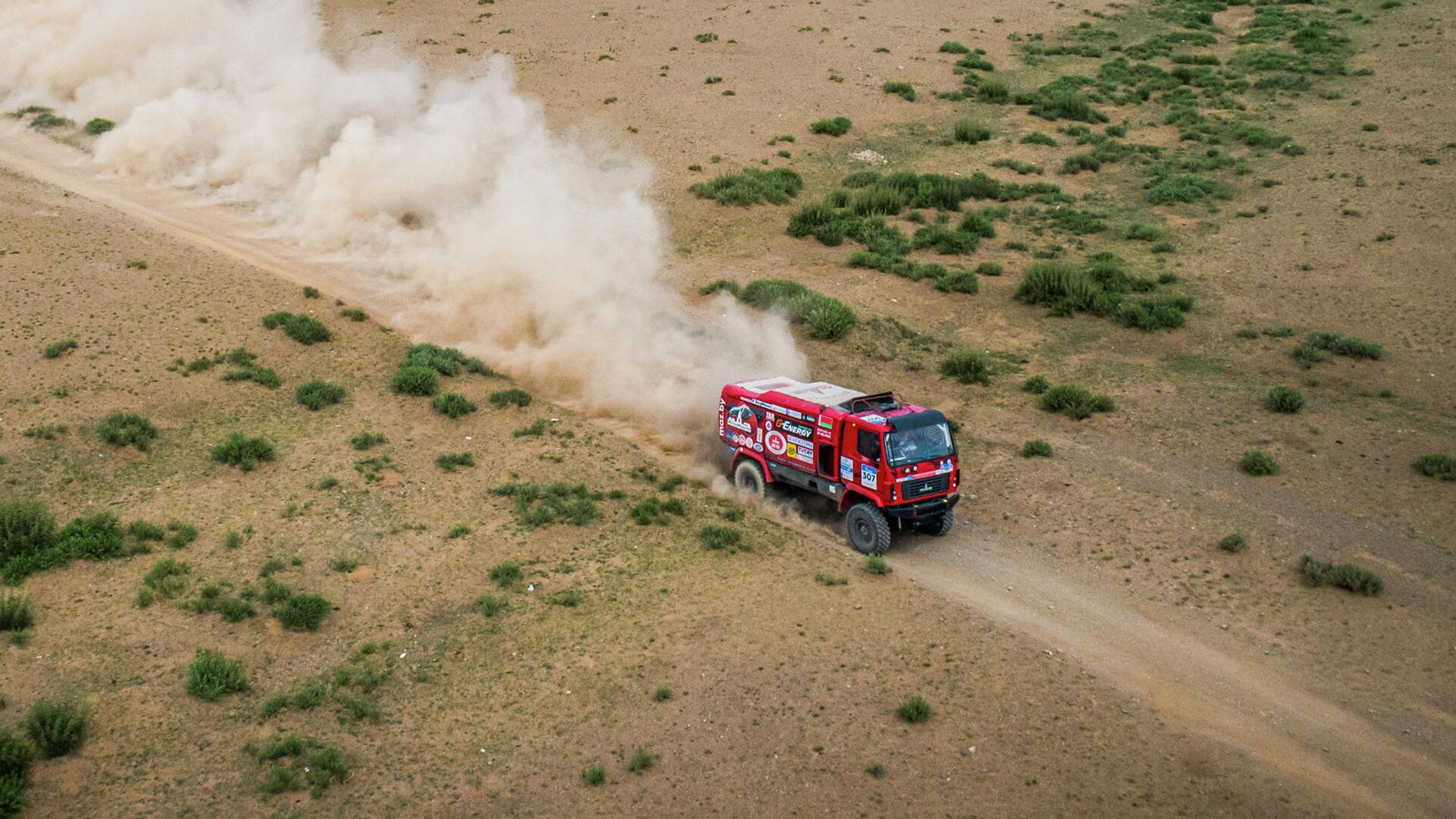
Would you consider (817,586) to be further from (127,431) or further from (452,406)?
(127,431)

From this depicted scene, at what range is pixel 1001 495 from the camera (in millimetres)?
21516

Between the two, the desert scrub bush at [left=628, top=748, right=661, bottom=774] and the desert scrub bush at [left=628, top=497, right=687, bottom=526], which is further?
the desert scrub bush at [left=628, top=497, right=687, bottom=526]

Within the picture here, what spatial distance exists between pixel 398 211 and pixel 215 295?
8.41 metres

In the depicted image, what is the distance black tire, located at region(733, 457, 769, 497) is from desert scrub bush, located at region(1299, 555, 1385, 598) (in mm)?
9633

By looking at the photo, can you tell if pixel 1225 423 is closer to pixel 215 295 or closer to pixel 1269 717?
pixel 1269 717

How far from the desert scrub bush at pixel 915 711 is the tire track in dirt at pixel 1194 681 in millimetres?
2936

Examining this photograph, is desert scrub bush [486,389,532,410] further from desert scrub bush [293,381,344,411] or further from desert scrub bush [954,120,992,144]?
desert scrub bush [954,120,992,144]

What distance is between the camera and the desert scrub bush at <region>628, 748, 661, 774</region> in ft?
46.0

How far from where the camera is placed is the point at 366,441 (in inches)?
871

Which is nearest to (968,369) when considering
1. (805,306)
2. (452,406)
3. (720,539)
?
(805,306)

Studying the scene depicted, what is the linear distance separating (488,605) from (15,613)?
6.63 meters

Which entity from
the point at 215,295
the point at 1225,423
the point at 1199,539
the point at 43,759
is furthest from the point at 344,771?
the point at 1225,423

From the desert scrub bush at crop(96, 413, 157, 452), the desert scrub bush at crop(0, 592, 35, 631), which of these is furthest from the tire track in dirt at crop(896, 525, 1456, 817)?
the desert scrub bush at crop(96, 413, 157, 452)

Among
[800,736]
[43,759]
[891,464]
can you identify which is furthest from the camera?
[891,464]
